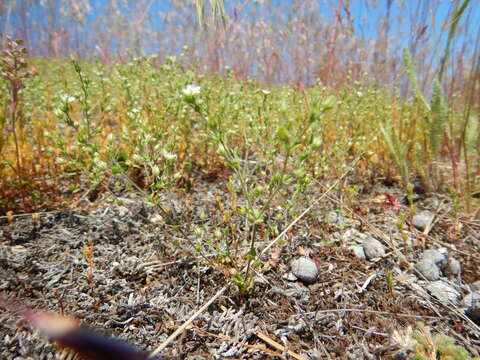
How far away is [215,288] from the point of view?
1.28 meters

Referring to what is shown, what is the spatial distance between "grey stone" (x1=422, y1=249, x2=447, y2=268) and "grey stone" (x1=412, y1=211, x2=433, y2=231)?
11.2 inches

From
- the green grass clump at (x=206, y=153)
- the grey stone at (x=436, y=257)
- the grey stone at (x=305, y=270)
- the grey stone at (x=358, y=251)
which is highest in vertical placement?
the green grass clump at (x=206, y=153)

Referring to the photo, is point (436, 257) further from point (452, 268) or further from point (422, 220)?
point (422, 220)

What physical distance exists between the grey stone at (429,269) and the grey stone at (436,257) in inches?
1.1

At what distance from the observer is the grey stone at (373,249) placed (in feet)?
5.03

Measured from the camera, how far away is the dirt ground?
105 centimetres

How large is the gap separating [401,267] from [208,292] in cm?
103

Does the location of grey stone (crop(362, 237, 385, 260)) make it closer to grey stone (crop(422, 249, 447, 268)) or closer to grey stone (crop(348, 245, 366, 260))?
grey stone (crop(348, 245, 366, 260))

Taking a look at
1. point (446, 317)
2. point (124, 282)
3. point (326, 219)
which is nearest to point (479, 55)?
point (326, 219)

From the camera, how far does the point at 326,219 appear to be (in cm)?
176

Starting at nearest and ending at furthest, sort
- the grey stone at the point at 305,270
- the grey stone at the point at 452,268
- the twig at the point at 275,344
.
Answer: the twig at the point at 275,344 < the grey stone at the point at 305,270 < the grey stone at the point at 452,268

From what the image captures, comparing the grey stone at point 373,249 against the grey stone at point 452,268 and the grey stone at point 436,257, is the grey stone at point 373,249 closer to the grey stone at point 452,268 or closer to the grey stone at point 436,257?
the grey stone at point 436,257

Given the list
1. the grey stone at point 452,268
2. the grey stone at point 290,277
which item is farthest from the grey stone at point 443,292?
the grey stone at point 290,277

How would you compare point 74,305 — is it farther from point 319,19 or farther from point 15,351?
point 319,19
